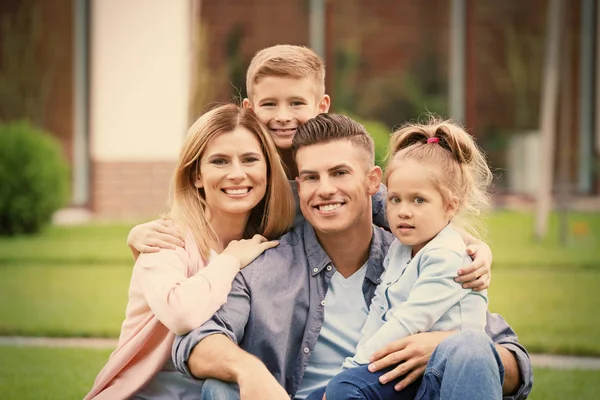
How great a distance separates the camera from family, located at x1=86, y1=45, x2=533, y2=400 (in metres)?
3.16

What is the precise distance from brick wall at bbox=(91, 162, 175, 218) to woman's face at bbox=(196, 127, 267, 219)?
33.2 ft

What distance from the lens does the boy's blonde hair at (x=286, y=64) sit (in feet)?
13.5

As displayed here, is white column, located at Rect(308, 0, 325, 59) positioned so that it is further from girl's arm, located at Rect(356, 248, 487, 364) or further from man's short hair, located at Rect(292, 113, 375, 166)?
girl's arm, located at Rect(356, 248, 487, 364)

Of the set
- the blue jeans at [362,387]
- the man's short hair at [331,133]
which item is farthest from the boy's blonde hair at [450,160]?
the blue jeans at [362,387]

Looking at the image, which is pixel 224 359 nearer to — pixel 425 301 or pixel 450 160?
pixel 425 301

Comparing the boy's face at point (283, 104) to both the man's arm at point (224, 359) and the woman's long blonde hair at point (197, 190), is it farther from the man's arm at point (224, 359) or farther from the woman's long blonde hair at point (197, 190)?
the man's arm at point (224, 359)

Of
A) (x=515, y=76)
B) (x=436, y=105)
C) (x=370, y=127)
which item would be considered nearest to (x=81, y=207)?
(x=370, y=127)

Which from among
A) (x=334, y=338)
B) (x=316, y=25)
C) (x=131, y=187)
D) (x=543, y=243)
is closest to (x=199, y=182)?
(x=334, y=338)

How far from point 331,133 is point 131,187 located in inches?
417

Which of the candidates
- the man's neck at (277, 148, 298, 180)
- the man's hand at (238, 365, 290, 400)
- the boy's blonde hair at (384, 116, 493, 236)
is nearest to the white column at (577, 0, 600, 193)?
the man's neck at (277, 148, 298, 180)

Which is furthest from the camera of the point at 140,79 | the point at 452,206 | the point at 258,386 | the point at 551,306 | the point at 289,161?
the point at 140,79

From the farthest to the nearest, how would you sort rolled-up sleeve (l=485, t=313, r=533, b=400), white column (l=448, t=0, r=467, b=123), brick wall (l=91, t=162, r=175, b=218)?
white column (l=448, t=0, r=467, b=123) < brick wall (l=91, t=162, r=175, b=218) < rolled-up sleeve (l=485, t=313, r=533, b=400)

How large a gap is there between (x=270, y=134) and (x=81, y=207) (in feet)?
Answer: 35.9

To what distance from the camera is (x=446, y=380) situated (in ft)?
9.87
